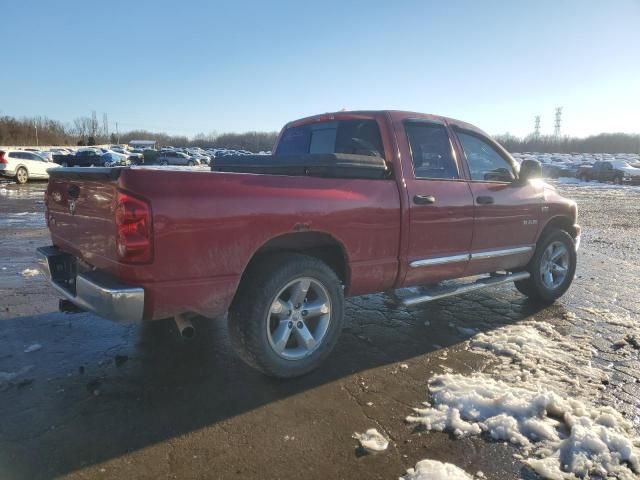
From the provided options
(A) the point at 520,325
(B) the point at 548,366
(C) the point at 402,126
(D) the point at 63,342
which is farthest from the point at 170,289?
(A) the point at 520,325

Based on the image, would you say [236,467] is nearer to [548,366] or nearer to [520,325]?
[548,366]

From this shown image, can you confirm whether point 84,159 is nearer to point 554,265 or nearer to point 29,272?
point 29,272

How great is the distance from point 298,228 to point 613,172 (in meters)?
37.5

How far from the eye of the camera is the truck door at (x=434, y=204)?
3.87 meters

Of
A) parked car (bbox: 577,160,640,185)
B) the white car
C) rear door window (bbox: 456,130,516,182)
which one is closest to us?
rear door window (bbox: 456,130,516,182)

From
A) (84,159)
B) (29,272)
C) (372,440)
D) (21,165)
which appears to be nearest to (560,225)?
(372,440)

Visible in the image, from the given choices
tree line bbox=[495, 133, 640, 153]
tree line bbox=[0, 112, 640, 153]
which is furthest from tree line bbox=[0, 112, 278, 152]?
tree line bbox=[495, 133, 640, 153]

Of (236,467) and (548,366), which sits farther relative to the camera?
(548,366)

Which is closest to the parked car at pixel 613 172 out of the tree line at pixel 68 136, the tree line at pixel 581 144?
the tree line at pixel 68 136

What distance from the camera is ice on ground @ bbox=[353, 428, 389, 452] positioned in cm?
255

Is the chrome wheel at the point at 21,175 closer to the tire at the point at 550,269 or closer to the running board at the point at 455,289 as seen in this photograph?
the running board at the point at 455,289

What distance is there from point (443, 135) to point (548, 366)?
219 cm

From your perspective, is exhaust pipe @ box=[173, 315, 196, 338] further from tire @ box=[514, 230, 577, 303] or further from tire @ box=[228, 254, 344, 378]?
tire @ box=[514, 230, 577, 303]

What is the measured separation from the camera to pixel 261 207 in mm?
2973
